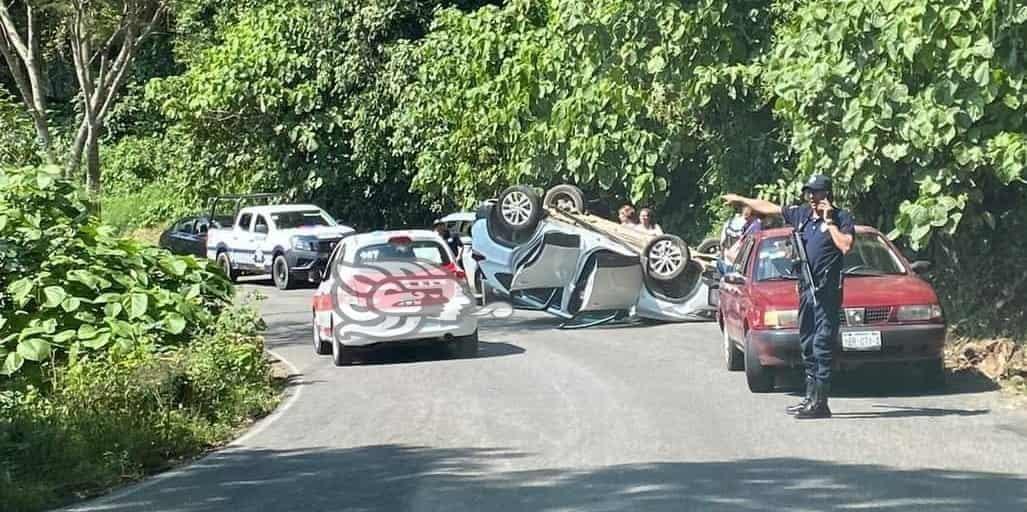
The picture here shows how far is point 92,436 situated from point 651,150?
45.9 feet

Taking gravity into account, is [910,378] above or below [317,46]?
below

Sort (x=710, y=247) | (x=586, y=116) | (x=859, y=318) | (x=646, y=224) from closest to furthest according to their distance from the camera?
(x=859, y=318) < (x=710, y=247) < (x=646, y=224) < (x=586, y=116)

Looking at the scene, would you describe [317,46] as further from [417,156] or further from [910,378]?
[910,378]

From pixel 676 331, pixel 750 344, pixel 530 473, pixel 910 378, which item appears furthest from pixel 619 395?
pixel 676 331

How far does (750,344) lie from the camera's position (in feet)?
45.1

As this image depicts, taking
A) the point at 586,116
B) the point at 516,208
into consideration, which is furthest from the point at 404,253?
the point at 586,116

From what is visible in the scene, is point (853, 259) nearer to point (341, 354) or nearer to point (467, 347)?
point (467, 347)

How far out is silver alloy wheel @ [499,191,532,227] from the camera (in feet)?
74.9

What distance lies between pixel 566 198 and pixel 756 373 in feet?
34.6

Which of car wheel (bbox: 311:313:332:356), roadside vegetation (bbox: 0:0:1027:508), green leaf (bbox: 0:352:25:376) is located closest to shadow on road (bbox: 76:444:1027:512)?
green leaf (bbox: 0:352:25:376)

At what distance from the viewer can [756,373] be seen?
45.6ft

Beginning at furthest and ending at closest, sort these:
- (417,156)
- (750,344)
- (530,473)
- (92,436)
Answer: (417,156) < (750,344) < (92,436) < (530,473)

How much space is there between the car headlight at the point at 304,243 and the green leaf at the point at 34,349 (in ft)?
49.9

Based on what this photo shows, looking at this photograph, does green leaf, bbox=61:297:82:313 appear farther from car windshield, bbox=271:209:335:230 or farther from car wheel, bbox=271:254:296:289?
car windshield, bbox=271:209:335:230
